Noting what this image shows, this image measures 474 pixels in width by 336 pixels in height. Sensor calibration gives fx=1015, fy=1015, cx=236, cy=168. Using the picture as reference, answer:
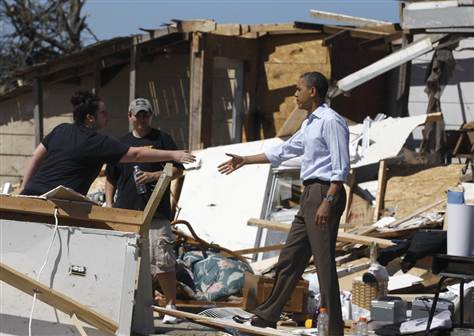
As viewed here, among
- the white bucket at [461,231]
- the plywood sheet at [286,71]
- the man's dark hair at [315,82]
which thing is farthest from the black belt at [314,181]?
the plywood sheet at [286,71]

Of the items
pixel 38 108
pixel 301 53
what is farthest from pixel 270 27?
pixel 38 108

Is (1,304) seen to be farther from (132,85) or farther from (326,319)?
(132,85)

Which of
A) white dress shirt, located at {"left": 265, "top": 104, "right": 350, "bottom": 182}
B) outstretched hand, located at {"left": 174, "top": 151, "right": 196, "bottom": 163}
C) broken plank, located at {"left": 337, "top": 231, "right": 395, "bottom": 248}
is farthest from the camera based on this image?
broken plank, located at {"left": 337, "top": 231, "right": 395, "bottom": 248}

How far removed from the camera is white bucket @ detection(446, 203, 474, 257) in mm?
8789

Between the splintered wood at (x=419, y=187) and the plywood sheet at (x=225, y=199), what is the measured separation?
1.60 m

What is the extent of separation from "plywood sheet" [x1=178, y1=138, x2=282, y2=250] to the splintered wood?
5.25 feet

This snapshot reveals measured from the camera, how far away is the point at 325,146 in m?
7.50

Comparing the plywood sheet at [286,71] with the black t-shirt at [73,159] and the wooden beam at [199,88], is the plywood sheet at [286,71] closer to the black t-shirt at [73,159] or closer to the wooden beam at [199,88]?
the wooden beam at [199,88]

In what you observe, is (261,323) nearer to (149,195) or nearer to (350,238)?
(149,195)

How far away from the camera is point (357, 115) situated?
54.6 feet

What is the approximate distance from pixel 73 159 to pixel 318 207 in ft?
6.06

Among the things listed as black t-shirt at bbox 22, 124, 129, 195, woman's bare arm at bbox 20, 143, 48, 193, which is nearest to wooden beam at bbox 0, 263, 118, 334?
black t-shirt at bbox 22, 124, 129, 195

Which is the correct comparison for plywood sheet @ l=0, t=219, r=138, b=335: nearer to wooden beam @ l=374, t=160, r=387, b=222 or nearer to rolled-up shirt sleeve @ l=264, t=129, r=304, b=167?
rolled-up shirt sleeve @ l=264, t=129, r=304, b=167

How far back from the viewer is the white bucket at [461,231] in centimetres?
879
